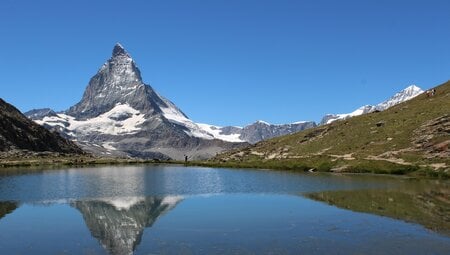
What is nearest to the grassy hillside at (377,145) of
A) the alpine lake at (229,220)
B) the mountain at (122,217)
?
the alpine lake at (229,220)

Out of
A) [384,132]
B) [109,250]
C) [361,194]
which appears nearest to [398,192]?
[361,194]

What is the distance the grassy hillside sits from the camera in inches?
4505

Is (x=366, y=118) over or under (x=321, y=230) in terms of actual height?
over

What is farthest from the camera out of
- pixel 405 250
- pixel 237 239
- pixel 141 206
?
pixel 141 206

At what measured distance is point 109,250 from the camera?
37.7 meters

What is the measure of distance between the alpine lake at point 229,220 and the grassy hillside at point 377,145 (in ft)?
96.3

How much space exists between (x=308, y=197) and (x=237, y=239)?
32.1 metres

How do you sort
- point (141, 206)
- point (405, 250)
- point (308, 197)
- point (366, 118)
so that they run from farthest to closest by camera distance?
point (366, 118) < point (308, 197) < point (141, 206) < point (405, 250)

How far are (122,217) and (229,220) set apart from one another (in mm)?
12223

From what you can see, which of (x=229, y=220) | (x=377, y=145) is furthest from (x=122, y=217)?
(x=377, y=145)

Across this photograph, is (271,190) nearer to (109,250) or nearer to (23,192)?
(23,192)

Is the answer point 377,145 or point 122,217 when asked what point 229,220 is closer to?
point 122,217

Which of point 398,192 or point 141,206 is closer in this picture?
point 141,206

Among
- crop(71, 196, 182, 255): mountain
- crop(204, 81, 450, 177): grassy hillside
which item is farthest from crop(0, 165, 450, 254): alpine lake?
crop(204, 81, 450, 177): grassy hillside
